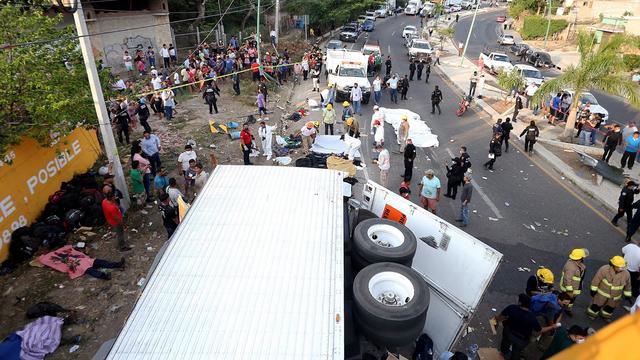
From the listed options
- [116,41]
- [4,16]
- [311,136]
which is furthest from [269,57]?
[4,16]

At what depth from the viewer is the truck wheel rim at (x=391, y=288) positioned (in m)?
5.25

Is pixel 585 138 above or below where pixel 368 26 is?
below

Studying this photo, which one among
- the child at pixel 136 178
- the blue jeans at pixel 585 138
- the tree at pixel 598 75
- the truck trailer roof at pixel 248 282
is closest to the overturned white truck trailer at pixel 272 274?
the truck trailer roof at pixel 248 282

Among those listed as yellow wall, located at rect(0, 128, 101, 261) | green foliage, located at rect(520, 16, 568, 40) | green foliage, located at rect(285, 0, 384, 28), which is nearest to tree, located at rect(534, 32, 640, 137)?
yellow wall, located at rect(0, 128, 101, 261)

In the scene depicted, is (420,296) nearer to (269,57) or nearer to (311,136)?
(311,136)

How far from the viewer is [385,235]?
21.1 ft

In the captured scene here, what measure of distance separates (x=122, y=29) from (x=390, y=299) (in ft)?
72.6

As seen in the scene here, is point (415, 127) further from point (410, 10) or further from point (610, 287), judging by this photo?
point (410, 10)

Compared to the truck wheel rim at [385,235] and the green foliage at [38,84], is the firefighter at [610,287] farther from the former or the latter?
the green foliage at [38,84]

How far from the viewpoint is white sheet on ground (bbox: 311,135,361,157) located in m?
14.0

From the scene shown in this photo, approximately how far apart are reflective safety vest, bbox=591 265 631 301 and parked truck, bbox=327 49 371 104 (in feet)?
46.6

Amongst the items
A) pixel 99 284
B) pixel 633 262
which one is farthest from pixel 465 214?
pixel 99 284

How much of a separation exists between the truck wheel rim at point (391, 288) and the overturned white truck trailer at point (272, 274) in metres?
0.06

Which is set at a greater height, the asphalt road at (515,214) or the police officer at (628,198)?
the police officer at (628,198)
